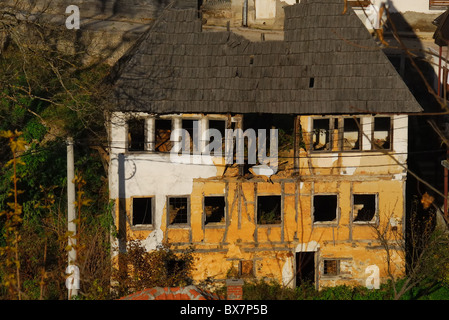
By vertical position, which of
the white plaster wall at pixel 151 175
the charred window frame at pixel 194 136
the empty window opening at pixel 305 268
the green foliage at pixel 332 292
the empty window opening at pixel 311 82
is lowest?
the green foliage at pixel 332 292

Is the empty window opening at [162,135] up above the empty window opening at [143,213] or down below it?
above

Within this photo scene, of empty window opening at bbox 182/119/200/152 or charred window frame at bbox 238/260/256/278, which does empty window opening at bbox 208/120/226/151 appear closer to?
empty window opening at bbox 182/119/200/152

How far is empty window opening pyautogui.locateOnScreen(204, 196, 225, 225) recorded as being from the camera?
22.4m

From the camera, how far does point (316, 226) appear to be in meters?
21.3

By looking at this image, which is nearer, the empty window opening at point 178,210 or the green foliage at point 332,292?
the green foliage at point 332,292

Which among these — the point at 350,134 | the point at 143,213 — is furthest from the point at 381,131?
the point at 143,213

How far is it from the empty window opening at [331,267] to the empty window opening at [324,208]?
141 centimetres

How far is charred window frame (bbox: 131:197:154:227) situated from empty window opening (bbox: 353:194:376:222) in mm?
6556

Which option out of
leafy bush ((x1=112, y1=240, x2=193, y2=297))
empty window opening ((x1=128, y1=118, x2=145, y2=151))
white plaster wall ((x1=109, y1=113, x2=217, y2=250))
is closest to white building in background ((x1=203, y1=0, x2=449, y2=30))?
empty window opening ((x1=128, y1=118, x2=145, y2=151))

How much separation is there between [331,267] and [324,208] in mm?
2148

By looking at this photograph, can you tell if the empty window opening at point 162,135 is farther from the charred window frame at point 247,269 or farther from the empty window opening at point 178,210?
the charred window frame at point 247,269

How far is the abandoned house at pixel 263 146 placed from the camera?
68.2 feet

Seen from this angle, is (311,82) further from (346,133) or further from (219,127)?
(219,127)

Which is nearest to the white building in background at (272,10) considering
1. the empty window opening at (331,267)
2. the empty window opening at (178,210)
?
the empty window opening at (178,210)
